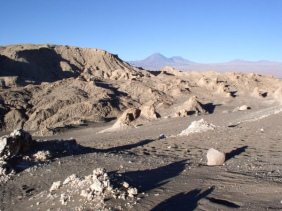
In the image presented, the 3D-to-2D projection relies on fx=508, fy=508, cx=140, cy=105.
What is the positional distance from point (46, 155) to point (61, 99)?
27937 millimetres

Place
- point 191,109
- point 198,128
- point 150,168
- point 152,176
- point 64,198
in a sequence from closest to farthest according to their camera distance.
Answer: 1. point 64,198
2. point 152,176
3. point 150,168
4. point 198,128
5. point 191,109

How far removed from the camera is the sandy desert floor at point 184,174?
24.2 ft

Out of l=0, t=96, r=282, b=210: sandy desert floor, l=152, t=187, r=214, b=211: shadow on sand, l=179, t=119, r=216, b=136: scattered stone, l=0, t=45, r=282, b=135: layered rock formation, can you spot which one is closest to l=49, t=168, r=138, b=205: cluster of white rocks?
l=0, t=96, r=282, b=210: sandy desert floor

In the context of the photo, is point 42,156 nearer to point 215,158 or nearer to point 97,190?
point 215,158

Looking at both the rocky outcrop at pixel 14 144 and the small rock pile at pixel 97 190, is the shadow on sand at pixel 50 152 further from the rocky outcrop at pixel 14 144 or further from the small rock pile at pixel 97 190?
the small rock pile at pixel 97 190

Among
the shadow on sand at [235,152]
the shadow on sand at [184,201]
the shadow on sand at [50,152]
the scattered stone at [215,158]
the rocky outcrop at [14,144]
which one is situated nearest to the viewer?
the shadow on sand at [184,201]

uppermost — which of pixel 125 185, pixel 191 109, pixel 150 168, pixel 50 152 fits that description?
pixel 125 185

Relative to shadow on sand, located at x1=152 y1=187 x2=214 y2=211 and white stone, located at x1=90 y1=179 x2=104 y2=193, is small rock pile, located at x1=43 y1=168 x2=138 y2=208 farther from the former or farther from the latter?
shadow on sand, located at x1=152 y1=187 x2=214 y2=211

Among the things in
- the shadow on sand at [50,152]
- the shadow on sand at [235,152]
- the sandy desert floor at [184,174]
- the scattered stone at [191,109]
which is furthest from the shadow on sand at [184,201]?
the scattered stone at [191,109]

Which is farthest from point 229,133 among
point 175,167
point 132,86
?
point 132,86

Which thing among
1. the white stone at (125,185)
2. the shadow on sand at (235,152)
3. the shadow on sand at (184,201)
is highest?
the white stone at (125,185)

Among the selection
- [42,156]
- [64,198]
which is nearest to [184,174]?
[64,198]

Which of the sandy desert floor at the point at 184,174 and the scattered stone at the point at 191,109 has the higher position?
the sandy desert floor at the point at 184,174

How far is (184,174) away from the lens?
370 inches
